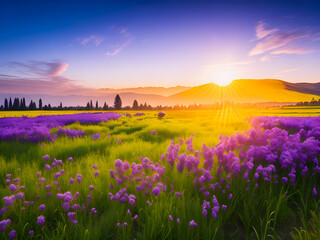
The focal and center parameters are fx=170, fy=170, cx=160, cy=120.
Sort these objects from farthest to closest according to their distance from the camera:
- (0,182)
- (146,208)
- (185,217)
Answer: (0,182), (146,208), (185,217)

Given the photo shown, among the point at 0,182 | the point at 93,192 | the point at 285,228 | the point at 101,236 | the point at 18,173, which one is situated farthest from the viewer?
the point at 18,173

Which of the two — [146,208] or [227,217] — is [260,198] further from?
[146,208]

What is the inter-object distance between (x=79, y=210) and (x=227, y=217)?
195cm

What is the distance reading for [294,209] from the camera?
2725mm

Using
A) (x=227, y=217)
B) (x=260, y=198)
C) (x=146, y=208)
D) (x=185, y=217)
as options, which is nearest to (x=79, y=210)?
(x=146, y=208)

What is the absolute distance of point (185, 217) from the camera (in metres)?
2.04

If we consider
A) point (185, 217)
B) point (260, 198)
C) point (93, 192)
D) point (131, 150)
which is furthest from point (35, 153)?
point (260, 198)

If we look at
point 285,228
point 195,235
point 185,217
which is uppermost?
point 185,217

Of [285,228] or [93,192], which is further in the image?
[93,192]

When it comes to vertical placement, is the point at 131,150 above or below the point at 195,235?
above

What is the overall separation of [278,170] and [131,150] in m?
3.54

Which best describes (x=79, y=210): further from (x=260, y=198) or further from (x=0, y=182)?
(x=260, y=198)

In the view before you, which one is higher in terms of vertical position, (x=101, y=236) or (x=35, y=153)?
(x=35, y=153)

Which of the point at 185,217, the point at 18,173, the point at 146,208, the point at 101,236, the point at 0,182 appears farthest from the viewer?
the point at 18,173
